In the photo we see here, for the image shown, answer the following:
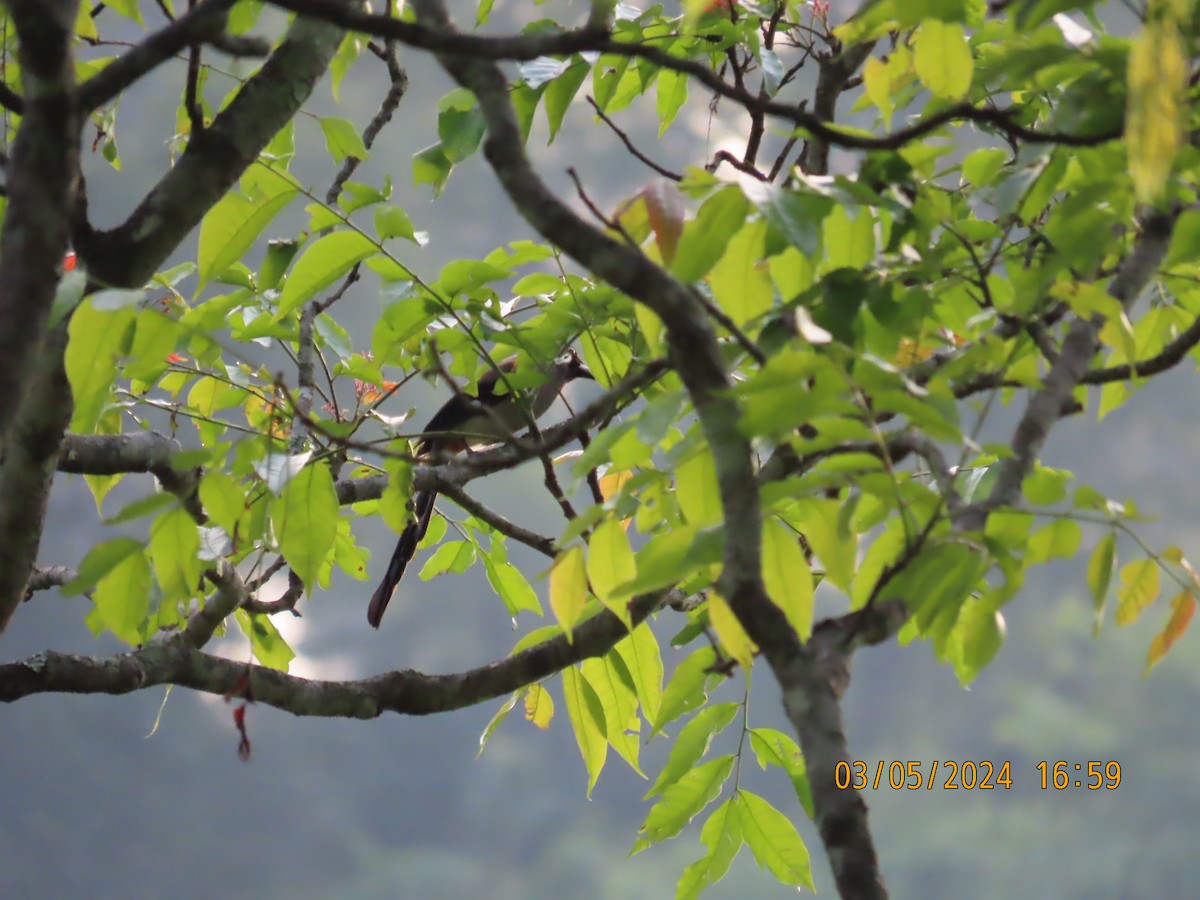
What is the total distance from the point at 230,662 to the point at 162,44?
34.7 inches

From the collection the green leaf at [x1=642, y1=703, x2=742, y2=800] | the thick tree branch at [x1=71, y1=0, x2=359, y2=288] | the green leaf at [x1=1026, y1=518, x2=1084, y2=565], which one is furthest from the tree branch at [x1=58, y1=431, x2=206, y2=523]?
the green leaf at [x1=1026, y1=518, x2=1084, y2=565]

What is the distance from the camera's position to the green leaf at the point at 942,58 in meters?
1.09

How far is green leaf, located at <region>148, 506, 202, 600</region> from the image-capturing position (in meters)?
1.17

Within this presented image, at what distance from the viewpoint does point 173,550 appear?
1177mm

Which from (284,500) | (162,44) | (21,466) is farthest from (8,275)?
(21,466)

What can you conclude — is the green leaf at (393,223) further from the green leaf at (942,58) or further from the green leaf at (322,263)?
the green leaf at (942,58)

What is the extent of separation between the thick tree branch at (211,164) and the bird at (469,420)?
0.41 meters

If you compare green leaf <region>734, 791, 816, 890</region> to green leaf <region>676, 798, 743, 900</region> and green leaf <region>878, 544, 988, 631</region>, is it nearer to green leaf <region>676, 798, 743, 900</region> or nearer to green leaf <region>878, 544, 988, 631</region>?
green leaf <region>676, 798, 743, 900</region>

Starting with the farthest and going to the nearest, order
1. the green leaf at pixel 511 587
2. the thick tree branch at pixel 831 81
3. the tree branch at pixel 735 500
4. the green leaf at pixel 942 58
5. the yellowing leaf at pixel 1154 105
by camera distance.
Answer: the green leaf at pixel 511 587, the thick tree branch at pixel 831 81, the green leaf at pixel 942 58, the tree branch at pixel 735 500, the yellowing leaf at pixel 1154 105

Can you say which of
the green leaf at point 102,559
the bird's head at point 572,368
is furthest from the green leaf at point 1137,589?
the bird's head at point 572,368

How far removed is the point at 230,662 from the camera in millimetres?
1553

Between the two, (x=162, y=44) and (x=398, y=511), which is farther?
(x=398, y=511)

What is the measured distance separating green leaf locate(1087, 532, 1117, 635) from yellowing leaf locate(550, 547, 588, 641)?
470mm

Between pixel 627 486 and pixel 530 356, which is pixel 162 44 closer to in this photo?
pixel 627 486
